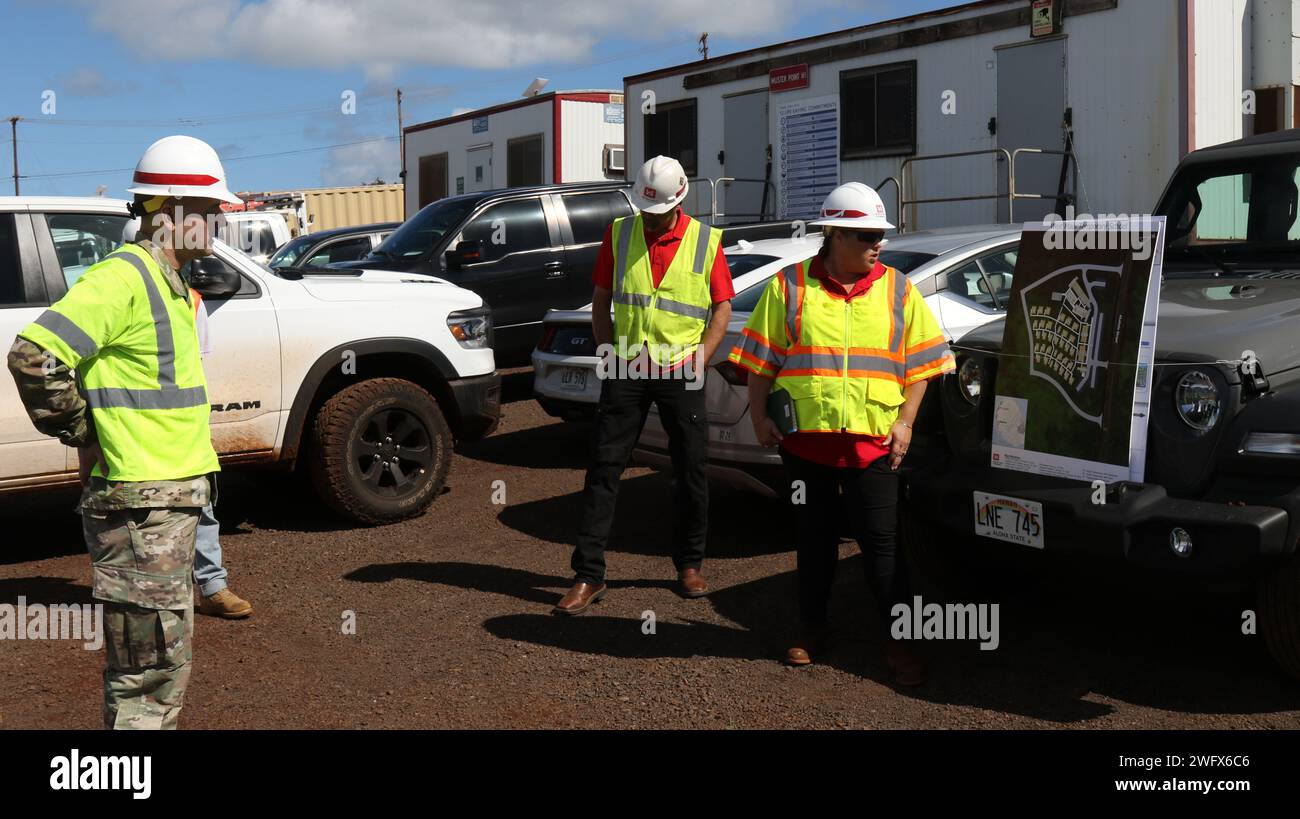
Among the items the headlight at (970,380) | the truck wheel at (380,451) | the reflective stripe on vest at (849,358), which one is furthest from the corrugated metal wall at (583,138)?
the reflective stripe on vest at (849,358)

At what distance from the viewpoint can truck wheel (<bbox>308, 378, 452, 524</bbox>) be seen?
7234 millimetres

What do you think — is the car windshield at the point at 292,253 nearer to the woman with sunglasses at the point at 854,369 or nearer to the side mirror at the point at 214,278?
the side mirror at the point at 214,278

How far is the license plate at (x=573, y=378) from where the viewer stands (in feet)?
27.8

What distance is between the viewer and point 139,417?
342cm

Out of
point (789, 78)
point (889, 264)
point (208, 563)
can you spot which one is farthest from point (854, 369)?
point (789, 78)

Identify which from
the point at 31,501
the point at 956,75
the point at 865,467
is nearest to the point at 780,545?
the point at 865,467

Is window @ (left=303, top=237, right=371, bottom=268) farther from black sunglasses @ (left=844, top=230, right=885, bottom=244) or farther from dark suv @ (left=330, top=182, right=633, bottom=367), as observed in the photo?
black sunglasses @ (left=844, top=230, right=885, bottom=244)

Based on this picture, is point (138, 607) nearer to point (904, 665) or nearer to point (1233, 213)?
point (904, 665)

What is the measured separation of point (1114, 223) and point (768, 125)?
14.6 m

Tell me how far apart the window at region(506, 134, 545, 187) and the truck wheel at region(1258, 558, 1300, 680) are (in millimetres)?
21358

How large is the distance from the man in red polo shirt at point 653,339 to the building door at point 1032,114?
10.5 m

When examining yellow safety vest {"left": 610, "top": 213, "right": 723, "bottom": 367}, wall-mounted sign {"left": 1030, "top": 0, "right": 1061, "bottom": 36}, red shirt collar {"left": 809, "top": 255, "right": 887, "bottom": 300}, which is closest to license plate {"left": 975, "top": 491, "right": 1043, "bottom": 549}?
red shirt collar {"left": 809, "top": 255, "right": 887, "bottom": 300}

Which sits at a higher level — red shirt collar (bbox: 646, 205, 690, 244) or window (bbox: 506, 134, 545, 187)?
window (bbox: 506, 134, 545, 187)

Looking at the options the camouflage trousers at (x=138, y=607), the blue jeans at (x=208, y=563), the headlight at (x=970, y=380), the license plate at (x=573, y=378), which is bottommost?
the blue jeans at (x=208, y=563)
